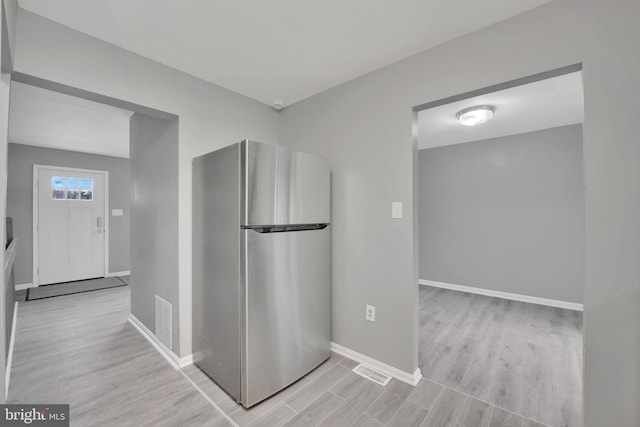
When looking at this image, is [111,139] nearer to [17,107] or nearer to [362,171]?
[17,107]

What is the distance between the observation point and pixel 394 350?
6.75 feet

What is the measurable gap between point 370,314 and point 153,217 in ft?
7.23

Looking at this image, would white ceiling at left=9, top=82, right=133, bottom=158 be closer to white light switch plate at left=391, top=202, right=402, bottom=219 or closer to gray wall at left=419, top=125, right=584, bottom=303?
white light switch plate at left=391, top=202, right=402, bottom=219

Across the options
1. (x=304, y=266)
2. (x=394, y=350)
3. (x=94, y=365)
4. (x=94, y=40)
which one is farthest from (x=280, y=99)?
(x=94, y=365)

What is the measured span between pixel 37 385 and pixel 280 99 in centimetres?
302

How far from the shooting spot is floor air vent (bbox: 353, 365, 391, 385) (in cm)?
199

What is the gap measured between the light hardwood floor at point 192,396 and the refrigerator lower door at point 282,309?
5.3 inches

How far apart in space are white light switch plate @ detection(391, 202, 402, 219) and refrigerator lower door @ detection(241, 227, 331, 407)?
1.97 ft

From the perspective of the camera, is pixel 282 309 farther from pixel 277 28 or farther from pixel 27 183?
pixel 27 183

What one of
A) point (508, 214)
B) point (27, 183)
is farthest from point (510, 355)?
point (27, 183)

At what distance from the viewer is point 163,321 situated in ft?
7.75

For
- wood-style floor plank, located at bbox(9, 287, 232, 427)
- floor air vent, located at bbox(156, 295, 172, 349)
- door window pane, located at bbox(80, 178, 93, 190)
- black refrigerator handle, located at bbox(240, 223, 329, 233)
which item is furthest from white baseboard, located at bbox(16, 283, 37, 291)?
black refrigerator handle, located at bbox(240, 223, 329, 233)

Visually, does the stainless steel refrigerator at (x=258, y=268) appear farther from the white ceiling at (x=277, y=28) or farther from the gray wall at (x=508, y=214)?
the gray wall at (x=508, y=214)

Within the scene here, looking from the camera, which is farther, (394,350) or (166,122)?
(166,122)
